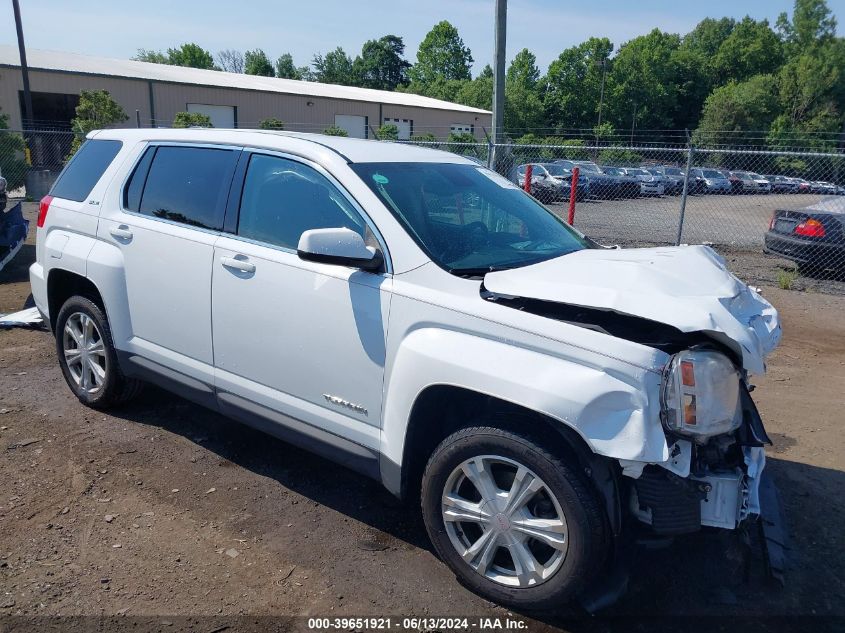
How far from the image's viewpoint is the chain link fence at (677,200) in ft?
34.7

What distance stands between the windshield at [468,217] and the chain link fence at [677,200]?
15.2 ft

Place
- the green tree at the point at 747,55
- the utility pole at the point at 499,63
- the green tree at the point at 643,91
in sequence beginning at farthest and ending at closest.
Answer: the green tree at the point at 747,55
the green tree at the point at 643,91
the utility pole at the point at 499,63

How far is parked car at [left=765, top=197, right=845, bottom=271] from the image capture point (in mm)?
10344

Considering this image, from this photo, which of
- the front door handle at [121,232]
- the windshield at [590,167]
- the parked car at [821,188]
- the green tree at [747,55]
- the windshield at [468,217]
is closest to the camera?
the windshield at [468,217]

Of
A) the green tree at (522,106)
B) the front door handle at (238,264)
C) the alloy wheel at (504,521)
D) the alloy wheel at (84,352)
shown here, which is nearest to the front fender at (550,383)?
the alloy wheel at (504,521)

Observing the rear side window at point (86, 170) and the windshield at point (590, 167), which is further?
the windshield at point (590, 167)

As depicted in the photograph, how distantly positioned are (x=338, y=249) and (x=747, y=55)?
97.6 metres

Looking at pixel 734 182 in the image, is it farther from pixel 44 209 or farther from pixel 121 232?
pixel 121 232

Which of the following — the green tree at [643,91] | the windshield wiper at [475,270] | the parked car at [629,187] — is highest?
the green tree at [643,91]

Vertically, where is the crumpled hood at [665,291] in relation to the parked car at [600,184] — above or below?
above

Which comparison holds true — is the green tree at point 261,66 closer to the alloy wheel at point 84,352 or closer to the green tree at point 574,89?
the green tree at point 574,89

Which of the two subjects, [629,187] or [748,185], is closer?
[629,187]

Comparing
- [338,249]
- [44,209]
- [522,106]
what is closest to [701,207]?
[44,209]

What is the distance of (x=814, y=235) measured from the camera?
10.5m
